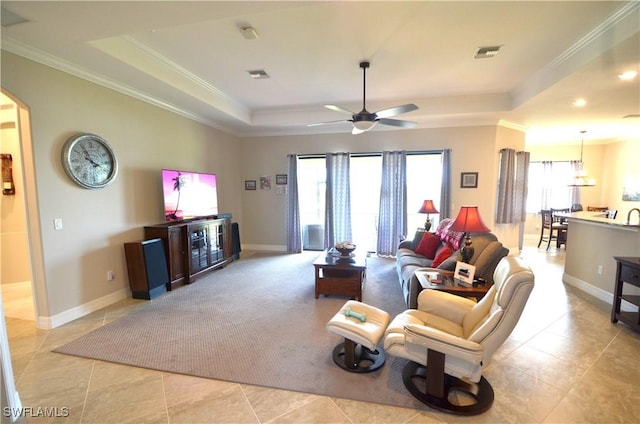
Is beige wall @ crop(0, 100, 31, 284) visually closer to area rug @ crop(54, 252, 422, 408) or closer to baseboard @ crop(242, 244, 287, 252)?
area rug @ crop(54, 252, 422, 408)

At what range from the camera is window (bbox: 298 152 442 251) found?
19.9 feet

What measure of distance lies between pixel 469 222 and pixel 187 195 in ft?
13.7

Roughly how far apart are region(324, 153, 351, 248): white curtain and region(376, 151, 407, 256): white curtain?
0.75 metres

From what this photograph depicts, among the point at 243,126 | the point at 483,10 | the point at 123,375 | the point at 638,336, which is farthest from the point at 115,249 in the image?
the point at 638,336

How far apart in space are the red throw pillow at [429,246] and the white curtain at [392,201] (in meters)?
1.58

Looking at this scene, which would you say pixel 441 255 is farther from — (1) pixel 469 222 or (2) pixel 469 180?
(2) pixel 469 180

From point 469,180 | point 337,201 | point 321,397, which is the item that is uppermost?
point 469,180

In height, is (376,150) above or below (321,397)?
above

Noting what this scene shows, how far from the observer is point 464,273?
8.82ft

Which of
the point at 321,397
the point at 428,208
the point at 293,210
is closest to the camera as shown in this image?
the point at 321,397

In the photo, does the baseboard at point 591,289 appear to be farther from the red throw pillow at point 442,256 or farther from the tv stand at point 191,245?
the tv stand at point 191,245

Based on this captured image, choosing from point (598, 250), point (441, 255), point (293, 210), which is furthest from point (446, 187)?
point (293, 210)

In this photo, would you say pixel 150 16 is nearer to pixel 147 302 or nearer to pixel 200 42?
pixel 200 42

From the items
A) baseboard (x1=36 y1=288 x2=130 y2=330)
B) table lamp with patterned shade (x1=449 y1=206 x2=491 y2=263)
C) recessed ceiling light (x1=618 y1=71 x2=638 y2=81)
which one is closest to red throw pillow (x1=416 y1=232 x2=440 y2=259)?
table lamp with patterned shade (x1=449 y1=206 x2=491 y2=263)
